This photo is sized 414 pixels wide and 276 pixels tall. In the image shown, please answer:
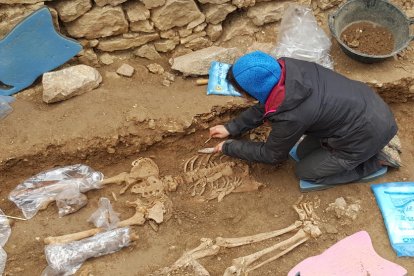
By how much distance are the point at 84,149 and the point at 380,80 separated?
2.89 m

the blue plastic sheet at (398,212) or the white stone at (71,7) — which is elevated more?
the white stone at (71,7)

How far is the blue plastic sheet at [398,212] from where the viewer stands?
3.97m

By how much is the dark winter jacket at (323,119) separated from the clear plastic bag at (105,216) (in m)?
1.07

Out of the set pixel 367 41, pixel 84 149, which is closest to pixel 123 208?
pixel 84 149

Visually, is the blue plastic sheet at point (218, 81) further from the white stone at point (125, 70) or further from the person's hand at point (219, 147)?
the white stone at point (125, 70)

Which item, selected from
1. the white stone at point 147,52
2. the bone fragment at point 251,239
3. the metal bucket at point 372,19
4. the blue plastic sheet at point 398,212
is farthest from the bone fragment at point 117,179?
the metal bucket at point 372,19

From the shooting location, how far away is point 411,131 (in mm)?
4801

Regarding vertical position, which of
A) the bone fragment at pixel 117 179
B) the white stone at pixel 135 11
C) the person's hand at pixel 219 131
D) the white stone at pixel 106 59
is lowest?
the bone fragment at pixel 117 179

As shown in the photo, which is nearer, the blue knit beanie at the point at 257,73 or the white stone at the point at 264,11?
the blue knit beanie at the point at 257,73

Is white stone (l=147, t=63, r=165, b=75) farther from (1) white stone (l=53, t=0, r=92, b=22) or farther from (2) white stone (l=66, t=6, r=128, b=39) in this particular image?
(1) white stone (l=53, t=0, r=92, b=22)

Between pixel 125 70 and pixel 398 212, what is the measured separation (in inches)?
110

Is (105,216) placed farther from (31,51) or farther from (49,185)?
(31,51)

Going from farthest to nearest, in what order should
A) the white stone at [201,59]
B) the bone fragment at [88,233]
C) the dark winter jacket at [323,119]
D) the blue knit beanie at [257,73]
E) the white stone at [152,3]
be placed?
the white stone at [201,59], the white stone at [152,3], the bone fragment at [88,233], the dark winter jacket at [323,119], the blue knit beanie at [257,73]

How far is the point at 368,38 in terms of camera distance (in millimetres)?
4867
